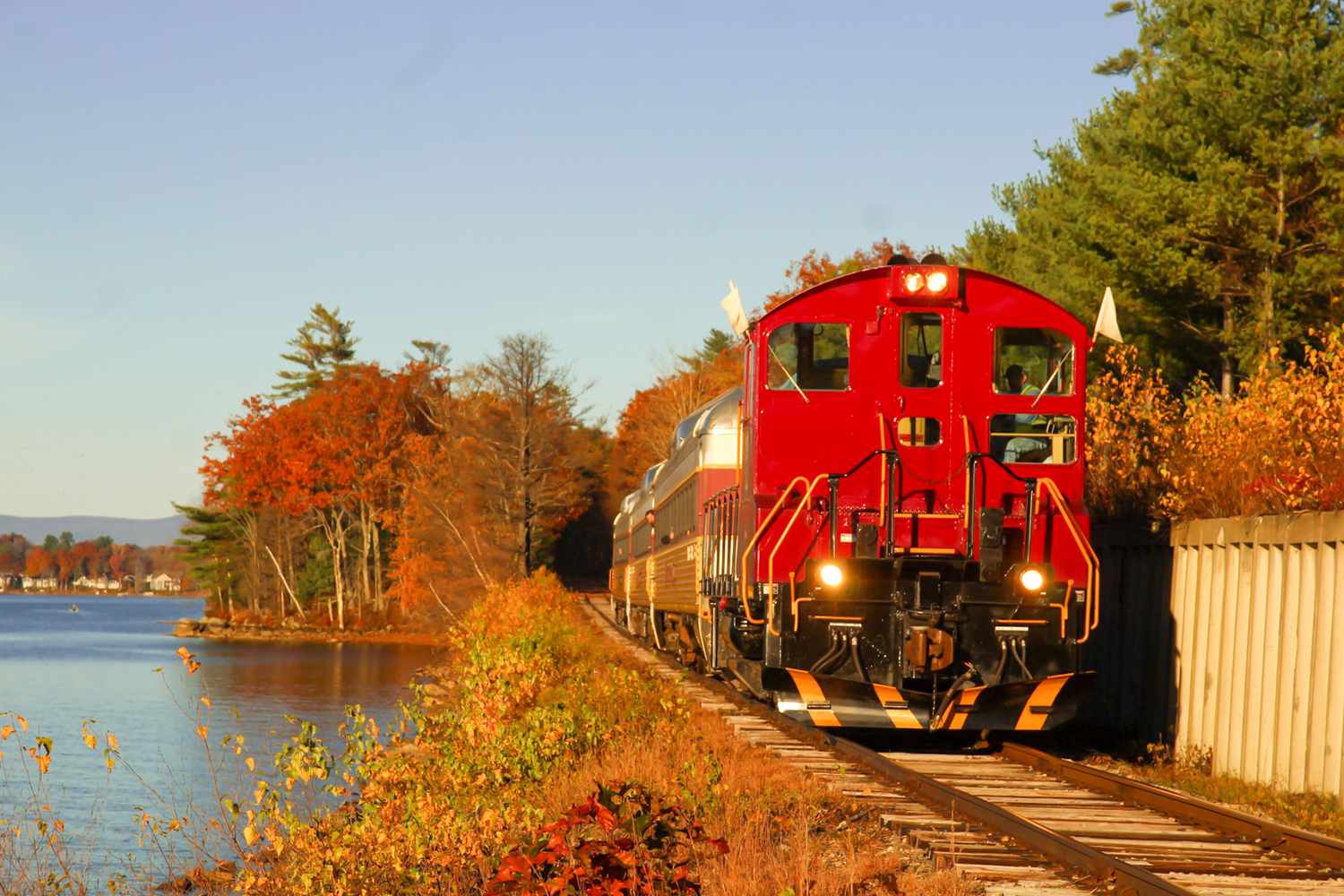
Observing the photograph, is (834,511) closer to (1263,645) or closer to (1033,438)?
(1033,438)

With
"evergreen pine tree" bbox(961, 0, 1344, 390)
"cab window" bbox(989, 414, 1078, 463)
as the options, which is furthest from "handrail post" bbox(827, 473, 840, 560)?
"evergreen pine tree" bbox(961, 0, 1344, 390)

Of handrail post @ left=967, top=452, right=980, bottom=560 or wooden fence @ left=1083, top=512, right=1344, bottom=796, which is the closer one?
wooden fence @ left=1083, top=512, right=1344, bottom=796

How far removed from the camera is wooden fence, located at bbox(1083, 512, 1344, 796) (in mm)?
12492

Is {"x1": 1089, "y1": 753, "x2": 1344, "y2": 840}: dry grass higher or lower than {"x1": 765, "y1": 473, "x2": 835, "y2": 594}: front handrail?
lower

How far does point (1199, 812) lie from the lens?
11562mm

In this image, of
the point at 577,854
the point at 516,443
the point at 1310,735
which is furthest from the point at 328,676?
the point at 577,854

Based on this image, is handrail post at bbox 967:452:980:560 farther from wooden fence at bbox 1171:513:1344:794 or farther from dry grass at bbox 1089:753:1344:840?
dry grass at bbox 1089:753:1344:840

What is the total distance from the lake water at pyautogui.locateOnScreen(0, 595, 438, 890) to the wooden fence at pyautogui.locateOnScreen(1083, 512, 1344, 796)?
8.02 meters

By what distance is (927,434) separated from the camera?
51.0 ft

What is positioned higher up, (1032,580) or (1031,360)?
(1031,360)

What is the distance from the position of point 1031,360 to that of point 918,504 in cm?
192

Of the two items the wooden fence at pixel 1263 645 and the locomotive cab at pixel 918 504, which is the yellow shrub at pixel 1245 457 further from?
the locomotive cab at pixel 918 504

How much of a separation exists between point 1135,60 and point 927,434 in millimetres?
44955

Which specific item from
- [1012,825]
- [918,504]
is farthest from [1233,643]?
[1012,825]
